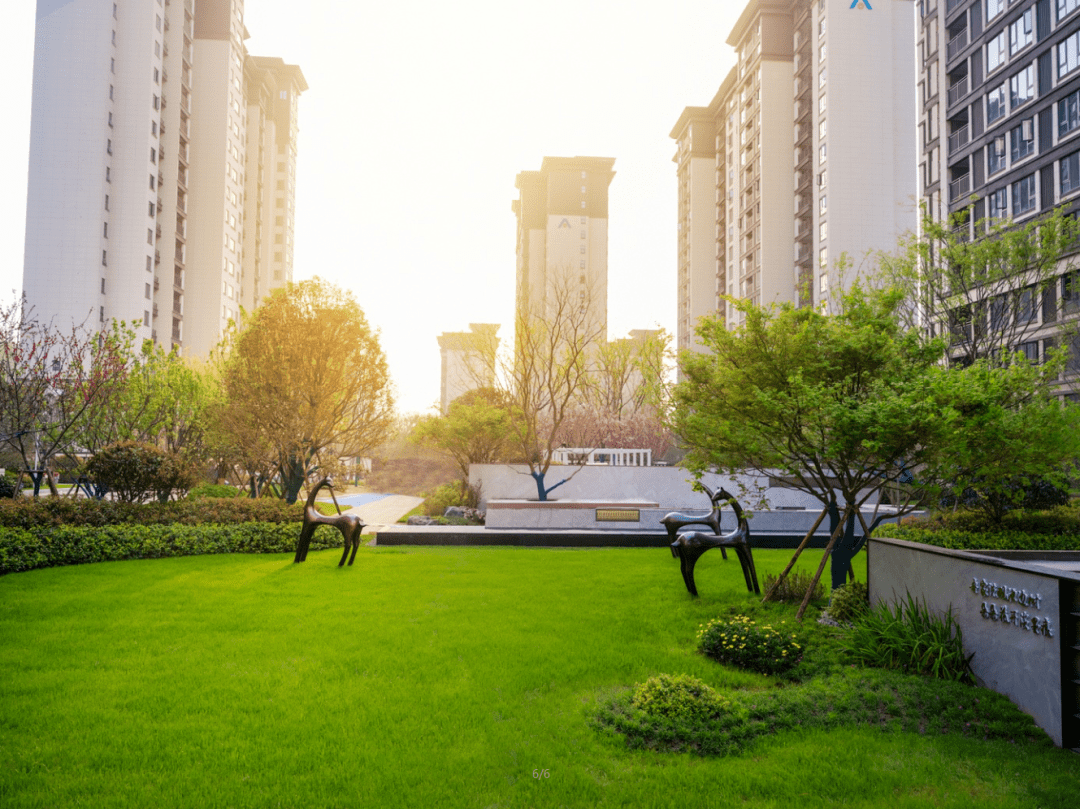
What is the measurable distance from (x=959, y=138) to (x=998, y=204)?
567 centimetres

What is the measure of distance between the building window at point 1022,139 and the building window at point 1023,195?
1.25 meters

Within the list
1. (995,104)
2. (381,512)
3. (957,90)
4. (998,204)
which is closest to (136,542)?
(381,512)

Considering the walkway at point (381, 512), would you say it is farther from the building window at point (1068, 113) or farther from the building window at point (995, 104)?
the building window at point (995, 104)

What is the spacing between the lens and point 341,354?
1981 cm

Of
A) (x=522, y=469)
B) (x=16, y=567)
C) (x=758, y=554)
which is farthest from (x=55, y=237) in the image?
(x=758, y=554)

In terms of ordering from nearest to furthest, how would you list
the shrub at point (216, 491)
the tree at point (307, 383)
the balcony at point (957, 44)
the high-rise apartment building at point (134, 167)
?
the tree at point (307, 383) → the shrub at point (216, 491) → the balcony at point (957, 44) → the high-rise apartment building at point (134, 167)

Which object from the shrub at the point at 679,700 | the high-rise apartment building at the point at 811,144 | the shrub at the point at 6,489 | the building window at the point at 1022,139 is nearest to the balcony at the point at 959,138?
the building window at the point at 1022,139

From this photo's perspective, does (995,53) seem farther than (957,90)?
No

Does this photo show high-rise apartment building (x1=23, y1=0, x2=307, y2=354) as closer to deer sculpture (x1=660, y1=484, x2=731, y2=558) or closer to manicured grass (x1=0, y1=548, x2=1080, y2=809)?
manicured grass (x1=0, y1=548, x2=1080, y2=809)

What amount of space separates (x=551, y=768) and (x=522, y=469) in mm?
18787

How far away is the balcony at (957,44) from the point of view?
40.1 meters

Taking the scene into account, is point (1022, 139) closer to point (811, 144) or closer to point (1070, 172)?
point (1070, 172)

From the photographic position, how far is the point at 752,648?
7.00 meters

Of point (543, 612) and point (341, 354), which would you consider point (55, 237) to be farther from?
point (543, 612)
